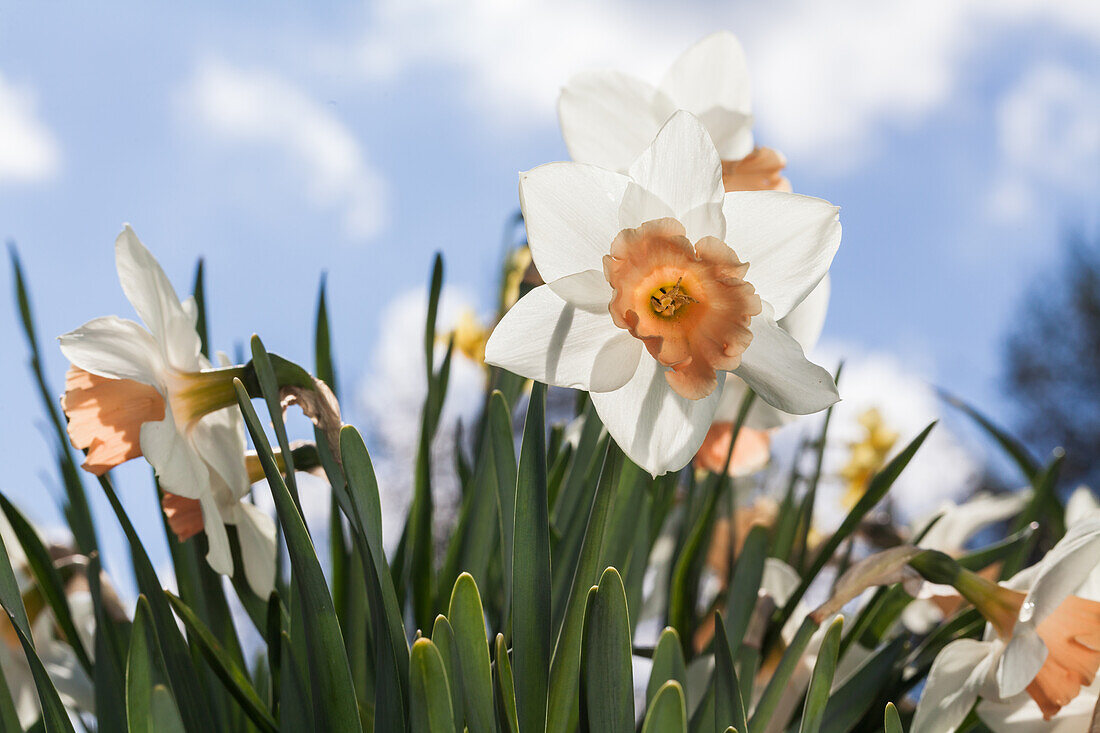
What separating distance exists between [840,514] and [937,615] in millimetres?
1050

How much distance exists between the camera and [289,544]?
0.43 m

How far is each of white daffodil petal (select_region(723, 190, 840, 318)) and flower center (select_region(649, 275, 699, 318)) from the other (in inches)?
1.5

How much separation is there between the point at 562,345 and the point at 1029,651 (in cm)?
35

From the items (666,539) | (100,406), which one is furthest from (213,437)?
(666,539)

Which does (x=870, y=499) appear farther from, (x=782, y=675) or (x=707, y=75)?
(x=707, y=75)

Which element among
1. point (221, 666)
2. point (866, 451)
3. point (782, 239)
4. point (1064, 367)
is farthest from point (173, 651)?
point (1064, 367)

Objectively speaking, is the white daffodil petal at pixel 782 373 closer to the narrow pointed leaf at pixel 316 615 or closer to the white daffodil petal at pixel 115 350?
the narrow pointed leaf at pixel 316 615

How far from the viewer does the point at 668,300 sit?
0.45 m

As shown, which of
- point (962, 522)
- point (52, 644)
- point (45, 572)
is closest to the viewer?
point (45, 572)

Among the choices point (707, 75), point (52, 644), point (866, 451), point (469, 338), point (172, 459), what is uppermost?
point (707, 75)

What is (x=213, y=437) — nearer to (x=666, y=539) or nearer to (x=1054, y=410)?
(x=666, y=539)

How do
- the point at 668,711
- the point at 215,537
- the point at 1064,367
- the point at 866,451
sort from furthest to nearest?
the point at 1064,367 < the point at 866,451 < the point at 215,537 < the point at 668,711

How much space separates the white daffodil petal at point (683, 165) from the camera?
0.41 metres

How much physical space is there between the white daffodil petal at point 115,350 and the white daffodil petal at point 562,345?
0.23 meters
